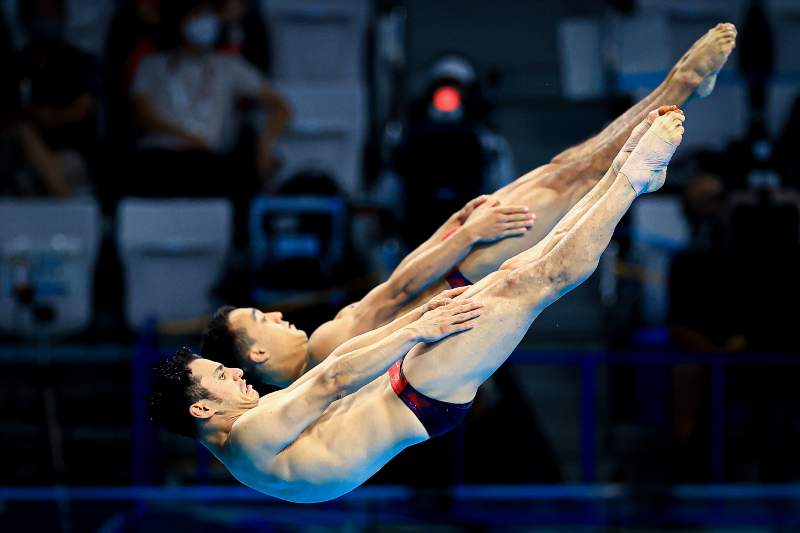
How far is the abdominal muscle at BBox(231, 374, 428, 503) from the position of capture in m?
3.09

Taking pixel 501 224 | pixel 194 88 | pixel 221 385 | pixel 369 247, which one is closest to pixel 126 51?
pixel 194 88

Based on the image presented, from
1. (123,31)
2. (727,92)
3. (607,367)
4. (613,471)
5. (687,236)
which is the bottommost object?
(613,471)

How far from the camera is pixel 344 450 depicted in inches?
122

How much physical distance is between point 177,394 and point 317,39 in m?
4.10

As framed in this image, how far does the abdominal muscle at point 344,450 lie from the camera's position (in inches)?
122

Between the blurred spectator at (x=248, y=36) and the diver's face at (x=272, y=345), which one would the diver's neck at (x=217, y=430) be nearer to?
the diver's face at (x=272, y=345)

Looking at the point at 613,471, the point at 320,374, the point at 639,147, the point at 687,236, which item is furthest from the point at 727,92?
the point at 320,374

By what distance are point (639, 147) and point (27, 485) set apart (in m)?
4.04

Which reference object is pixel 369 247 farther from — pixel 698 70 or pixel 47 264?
pixel 698 70

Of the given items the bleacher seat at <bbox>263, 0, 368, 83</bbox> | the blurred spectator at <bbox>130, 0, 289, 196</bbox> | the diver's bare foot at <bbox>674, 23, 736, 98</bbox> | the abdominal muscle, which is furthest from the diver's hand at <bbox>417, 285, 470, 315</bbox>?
the bleacher seat at <bbox>263, 0, 368, 83</bbox>

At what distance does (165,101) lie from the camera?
6473 mm

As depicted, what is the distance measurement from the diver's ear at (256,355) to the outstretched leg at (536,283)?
0.69 m

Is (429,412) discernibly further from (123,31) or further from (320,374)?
(123,31)

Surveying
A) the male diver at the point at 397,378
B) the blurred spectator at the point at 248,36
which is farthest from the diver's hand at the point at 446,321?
the blurred spectator at the point at 248,36
